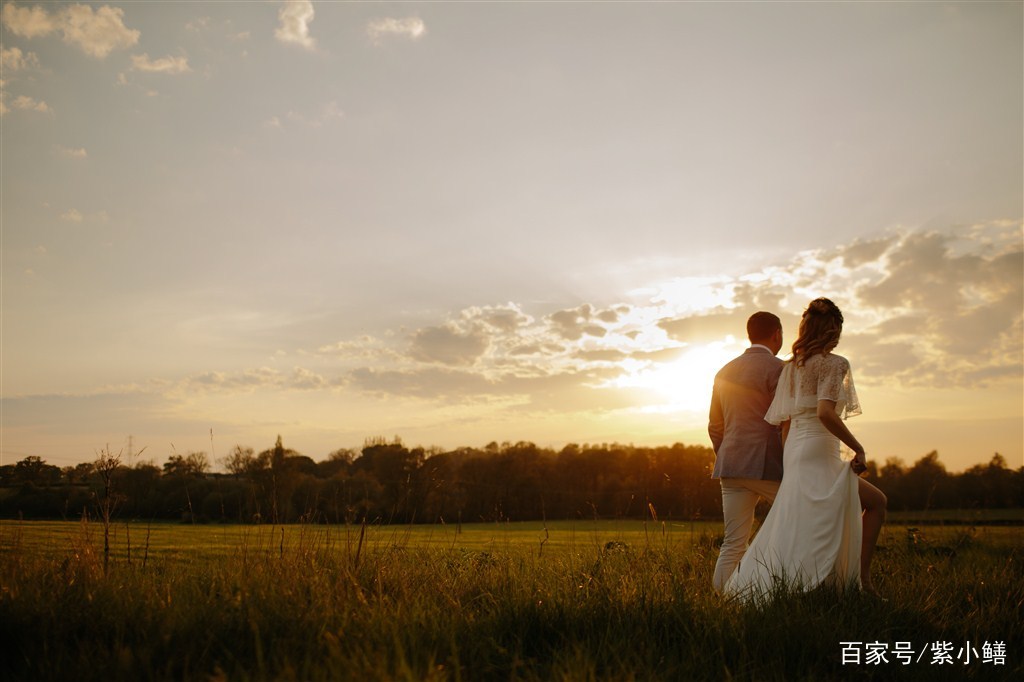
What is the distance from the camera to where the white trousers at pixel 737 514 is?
738cm

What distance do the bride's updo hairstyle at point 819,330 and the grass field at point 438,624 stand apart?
2.26m

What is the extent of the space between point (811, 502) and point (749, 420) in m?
1.17

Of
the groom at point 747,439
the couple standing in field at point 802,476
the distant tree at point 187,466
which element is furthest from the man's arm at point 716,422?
the distant tree at point 187,466

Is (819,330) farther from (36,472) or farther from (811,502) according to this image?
(36,472)

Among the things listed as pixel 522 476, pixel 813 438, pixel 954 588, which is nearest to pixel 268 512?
pixel 813 438

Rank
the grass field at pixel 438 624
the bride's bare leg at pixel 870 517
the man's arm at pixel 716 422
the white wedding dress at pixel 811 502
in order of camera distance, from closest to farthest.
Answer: the grass field at pixel 438 624, the white wedding dress at pixel 811 502, the bride's bare leg at pixel 870 517, the man's arm at pixel 716 422

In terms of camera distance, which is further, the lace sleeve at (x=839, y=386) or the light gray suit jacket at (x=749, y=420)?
the light gray suit jacket at (x=749, y=420)

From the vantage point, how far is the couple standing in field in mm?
6426

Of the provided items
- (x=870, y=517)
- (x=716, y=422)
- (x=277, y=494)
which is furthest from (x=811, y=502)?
(x=277, y=494)

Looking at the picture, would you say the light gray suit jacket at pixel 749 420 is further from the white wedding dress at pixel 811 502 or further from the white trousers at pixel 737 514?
the white wedding dress at pixel 811 502

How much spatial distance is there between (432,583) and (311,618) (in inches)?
70.8

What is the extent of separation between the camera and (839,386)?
6.54 m

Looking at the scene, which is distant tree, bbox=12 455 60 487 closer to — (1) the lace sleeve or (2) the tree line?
(2) the tree line

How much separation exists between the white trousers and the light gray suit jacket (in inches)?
4.9
